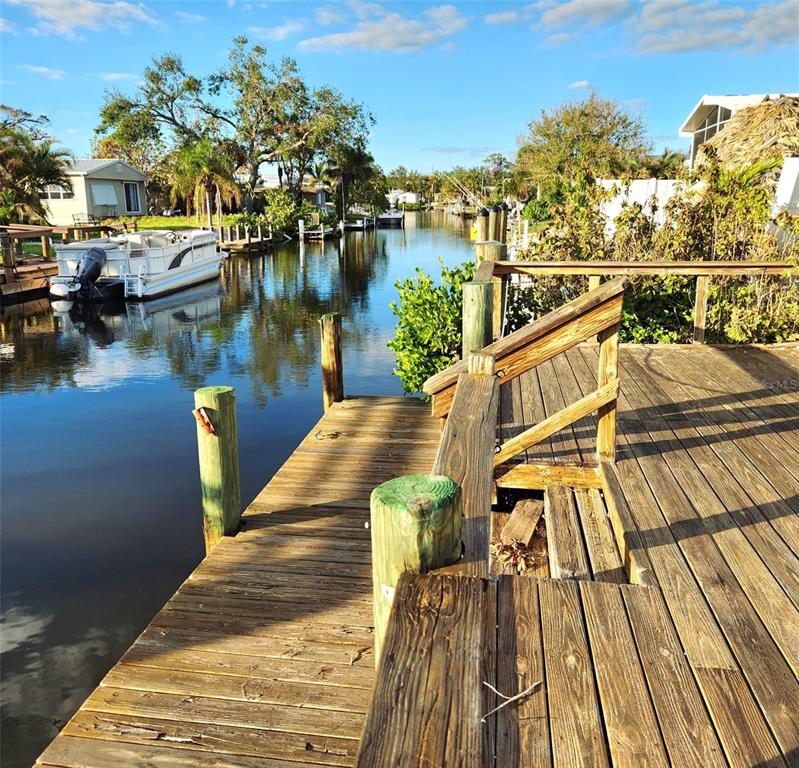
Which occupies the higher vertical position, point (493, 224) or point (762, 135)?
point (762, 135)

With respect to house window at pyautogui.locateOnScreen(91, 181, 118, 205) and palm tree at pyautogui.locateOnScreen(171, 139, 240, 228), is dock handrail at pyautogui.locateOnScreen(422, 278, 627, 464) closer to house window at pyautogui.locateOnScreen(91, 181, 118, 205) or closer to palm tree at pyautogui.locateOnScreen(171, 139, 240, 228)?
palm tree at pyautogui.locateOnScreen(171, 139, 240, 228)

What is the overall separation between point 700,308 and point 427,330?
2.89 metres

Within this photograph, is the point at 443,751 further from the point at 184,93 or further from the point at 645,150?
the point at 184,93

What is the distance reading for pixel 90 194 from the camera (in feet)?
135

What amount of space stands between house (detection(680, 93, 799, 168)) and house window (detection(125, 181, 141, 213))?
1341 inches

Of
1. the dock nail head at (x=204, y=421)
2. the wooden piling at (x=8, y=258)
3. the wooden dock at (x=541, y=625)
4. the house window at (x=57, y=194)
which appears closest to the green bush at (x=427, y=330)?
the wooden dock at (x=541, y=625)

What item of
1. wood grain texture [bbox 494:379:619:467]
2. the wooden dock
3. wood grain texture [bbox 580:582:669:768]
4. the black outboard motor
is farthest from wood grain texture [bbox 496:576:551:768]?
the black outboard motor

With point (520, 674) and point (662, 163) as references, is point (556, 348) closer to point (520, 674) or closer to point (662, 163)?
point (520, 674)

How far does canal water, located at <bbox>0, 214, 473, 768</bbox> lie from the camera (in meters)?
5.73

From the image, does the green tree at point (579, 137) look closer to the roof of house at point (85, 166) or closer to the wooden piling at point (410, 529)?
the roof of house at point (85, 166)

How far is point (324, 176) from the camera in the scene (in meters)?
53.5

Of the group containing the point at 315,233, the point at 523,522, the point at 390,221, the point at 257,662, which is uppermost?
the point at 390,221

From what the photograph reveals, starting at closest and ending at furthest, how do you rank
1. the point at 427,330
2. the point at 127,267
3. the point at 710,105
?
the point at 427,330 < the point at 127,267 < the point at 710,105

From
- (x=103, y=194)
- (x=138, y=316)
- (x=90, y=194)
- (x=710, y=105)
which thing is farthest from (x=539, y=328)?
(x=103, y=194)
